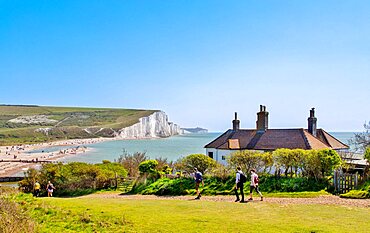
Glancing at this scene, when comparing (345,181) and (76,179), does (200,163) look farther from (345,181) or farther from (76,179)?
(76,179)

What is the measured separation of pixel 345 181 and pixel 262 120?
50.6 ft

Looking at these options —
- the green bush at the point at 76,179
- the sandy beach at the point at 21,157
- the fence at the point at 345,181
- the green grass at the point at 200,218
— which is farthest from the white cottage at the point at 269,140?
the sandy beach at the point at 21,157

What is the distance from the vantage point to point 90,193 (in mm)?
24641

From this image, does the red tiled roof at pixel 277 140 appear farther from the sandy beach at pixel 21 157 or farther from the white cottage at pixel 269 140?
the sandy beach at pixel 21 157

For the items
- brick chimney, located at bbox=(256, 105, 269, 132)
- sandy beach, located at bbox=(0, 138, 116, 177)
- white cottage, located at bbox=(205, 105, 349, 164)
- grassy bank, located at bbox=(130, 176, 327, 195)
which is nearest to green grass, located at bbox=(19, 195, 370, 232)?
grassy bank, located at bbox=(130, 176, 327, 195)

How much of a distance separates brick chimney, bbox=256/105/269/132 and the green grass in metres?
18.8

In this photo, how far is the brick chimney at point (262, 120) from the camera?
31716 mm

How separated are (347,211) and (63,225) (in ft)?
31.9

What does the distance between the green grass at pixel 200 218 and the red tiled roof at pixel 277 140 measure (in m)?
16.3

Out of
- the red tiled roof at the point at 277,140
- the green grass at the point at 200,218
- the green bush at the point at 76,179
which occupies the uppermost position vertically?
the red tiled roof at the point at 277,140

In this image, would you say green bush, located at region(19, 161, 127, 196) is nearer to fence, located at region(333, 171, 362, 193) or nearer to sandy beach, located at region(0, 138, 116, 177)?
fence, located at region(333, 171, 362, 193)

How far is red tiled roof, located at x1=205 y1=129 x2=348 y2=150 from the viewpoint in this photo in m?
29.1

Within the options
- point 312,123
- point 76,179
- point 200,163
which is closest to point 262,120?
point 312,123

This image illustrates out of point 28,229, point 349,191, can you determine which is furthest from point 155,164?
point 28,229
